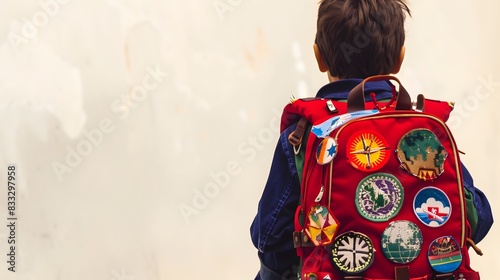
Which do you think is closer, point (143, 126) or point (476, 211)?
point (476, 211)

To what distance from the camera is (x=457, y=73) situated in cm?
170

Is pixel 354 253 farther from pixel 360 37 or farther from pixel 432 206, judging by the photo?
pixel 360 37

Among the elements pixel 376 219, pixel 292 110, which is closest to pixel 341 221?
pixel 376 219

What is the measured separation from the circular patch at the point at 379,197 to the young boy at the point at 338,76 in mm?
104

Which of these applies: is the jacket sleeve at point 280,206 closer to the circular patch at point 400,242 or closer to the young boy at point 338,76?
the young boy at point 338,76

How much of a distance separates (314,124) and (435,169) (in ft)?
0.53

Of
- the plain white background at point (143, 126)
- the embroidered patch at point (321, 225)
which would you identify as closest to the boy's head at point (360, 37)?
the embroidered patch at point (321, 225)

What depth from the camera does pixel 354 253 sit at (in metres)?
0.86

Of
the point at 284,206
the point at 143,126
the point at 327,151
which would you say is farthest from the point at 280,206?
the point at 143,126

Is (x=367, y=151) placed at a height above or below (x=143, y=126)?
below

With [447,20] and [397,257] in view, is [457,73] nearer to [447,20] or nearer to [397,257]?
[447,20]

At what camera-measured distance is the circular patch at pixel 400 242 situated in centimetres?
86

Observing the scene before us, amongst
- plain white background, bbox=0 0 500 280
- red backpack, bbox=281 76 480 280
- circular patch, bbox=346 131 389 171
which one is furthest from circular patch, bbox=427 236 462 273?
plain white background, bbox=0 0 500 280

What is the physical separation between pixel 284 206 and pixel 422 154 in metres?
0.19
